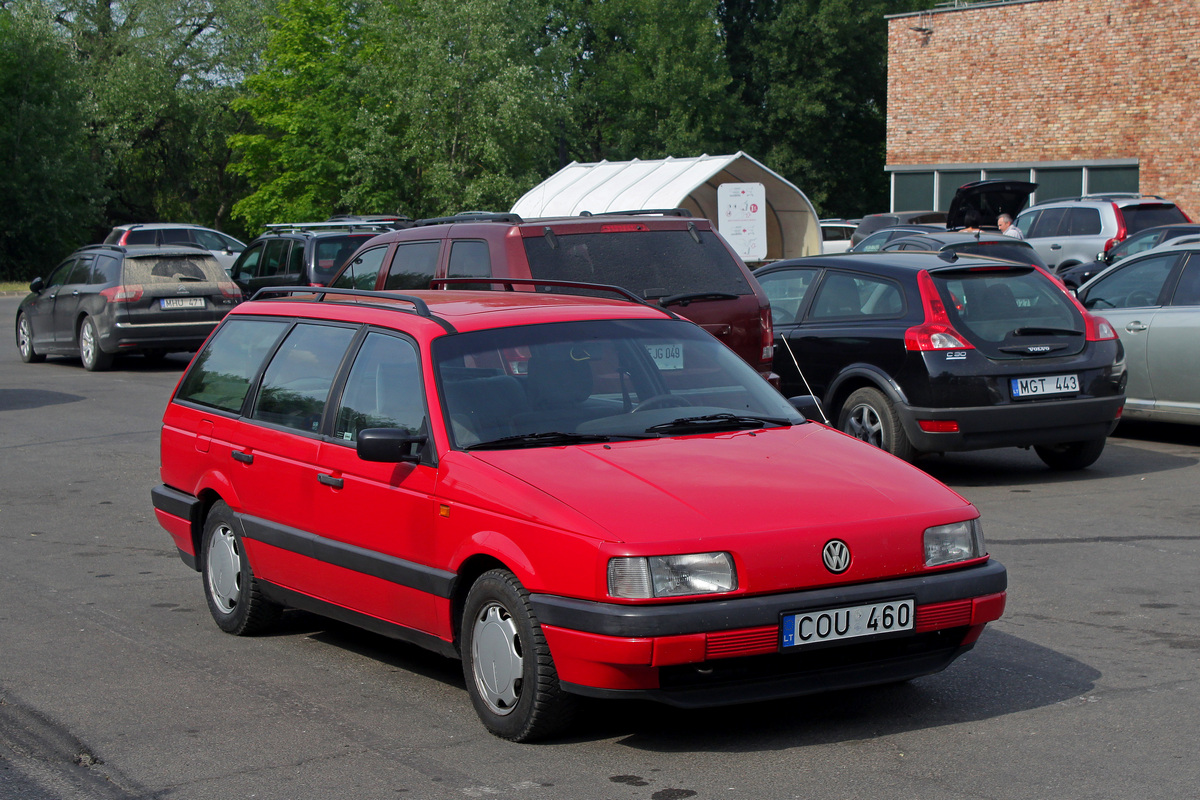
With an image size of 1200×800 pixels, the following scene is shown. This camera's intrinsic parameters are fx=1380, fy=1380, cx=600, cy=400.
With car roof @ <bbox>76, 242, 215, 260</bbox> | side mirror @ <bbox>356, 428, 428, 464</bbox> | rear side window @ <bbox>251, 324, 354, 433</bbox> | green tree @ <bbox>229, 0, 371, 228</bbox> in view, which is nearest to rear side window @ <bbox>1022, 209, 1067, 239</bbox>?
car roof @ <bbox>76, 242, 215, 260</bbox>

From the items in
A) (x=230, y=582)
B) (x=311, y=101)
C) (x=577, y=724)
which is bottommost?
(x=577, y=724)

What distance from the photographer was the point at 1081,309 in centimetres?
1020

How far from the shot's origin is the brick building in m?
35.2

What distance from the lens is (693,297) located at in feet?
30.9

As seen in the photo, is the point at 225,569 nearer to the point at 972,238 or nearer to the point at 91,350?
the point at 972,238

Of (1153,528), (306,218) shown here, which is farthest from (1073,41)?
(1153,528)

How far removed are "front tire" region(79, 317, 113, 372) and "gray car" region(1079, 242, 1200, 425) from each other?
1336cm

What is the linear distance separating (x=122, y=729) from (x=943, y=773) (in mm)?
2817

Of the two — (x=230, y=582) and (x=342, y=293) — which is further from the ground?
(x=342, y=293)

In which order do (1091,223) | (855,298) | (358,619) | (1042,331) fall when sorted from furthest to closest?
1. (1091,223)
2. (855,298)
3. (1042,331)
4. (358,619)

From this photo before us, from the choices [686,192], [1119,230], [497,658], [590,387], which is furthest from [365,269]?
[1119,230]

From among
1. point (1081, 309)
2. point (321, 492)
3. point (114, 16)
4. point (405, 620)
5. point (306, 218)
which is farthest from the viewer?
point (114, 16)

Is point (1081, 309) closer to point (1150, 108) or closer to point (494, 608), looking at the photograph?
point (494, 608)

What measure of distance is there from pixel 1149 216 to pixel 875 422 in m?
16.1
